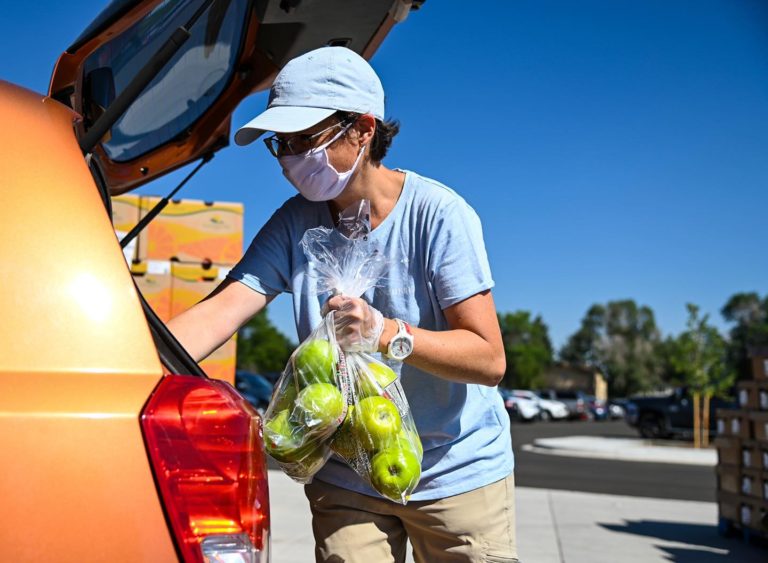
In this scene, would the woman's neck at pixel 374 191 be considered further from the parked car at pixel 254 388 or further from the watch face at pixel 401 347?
the parked car at pixel 254 388

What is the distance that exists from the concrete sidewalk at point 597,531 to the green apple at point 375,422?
3.97 metres

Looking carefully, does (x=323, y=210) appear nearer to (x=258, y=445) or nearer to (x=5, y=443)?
(x=258, y=445)

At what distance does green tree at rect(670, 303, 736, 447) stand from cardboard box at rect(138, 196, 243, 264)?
17708 millimetres

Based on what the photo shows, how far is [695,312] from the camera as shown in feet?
74.0

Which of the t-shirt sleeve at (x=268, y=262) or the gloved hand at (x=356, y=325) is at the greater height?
the t-shirt sleeve at (x=268, y=262)

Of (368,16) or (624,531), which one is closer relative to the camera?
(368,16)

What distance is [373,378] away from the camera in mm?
1898

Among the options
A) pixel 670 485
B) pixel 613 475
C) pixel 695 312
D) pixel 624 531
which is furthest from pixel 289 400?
pixel 695 312

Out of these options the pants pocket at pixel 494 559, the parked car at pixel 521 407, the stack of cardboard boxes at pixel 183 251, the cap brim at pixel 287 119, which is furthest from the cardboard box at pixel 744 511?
the parked car at pixel 521 407

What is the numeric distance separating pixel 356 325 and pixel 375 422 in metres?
0.22

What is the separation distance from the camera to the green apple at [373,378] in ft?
6.23

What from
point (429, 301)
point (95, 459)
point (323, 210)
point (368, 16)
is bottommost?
point (95, 459)

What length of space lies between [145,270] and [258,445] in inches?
159

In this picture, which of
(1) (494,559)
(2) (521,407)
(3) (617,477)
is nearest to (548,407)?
(2) (521,407)
